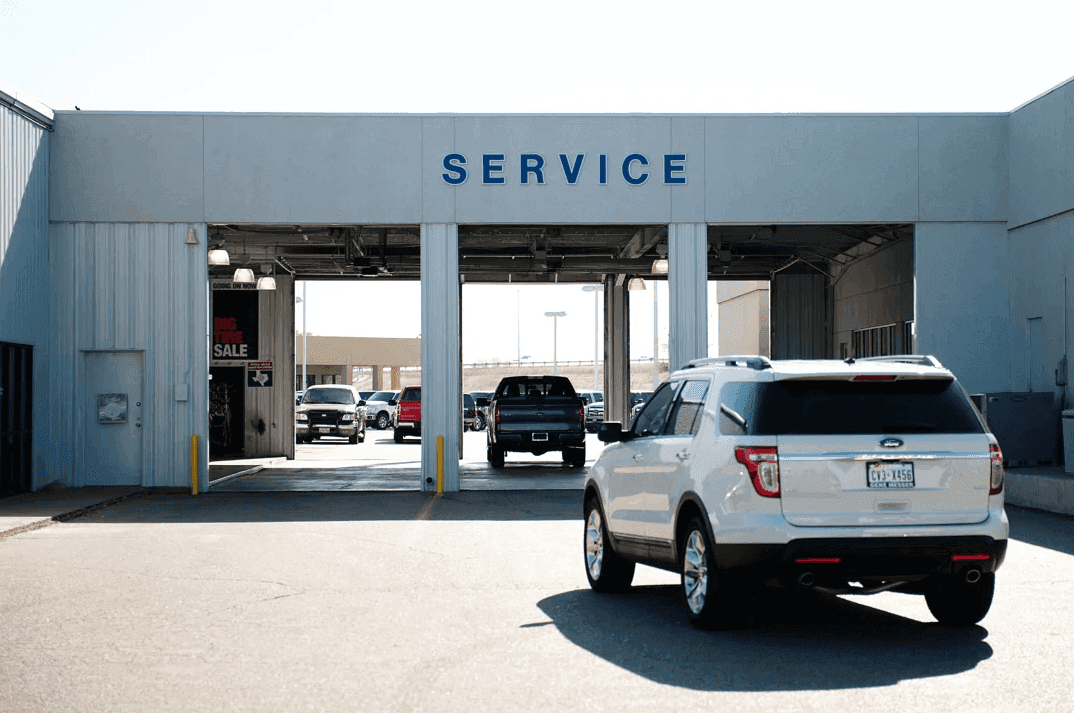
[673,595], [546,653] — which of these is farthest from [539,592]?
[546,653]

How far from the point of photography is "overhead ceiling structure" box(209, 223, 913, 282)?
28.5 meters

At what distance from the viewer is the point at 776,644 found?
832 cm

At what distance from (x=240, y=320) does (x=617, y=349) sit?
12.8 metres

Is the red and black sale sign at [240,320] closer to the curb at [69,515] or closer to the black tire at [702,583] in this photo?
the curb at [69,515]

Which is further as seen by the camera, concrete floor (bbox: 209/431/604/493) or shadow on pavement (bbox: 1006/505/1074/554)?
concrete floor (bbox: 209/431/604/493)

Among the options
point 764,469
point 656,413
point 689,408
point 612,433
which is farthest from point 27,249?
point 764,469

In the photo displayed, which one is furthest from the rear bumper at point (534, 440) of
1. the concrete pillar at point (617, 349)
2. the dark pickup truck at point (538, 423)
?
the concrete pillar at point (617, 349)

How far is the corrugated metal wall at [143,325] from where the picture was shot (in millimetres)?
22906

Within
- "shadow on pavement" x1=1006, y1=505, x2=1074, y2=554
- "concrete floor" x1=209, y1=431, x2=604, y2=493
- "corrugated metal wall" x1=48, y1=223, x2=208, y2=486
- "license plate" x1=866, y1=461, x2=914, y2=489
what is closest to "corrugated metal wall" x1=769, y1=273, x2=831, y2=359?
"concrete floor" x1=209, y1=431, x2=604, y2=493

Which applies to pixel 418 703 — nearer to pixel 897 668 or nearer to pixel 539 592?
pixel 897 668

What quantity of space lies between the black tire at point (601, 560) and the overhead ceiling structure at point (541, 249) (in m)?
14.6

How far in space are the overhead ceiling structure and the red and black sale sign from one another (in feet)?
2.86

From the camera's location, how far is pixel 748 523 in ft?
27.1

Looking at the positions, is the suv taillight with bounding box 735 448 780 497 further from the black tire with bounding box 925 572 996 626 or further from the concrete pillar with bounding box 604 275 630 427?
the concrete pillar with bounding box 604 275 630 427
